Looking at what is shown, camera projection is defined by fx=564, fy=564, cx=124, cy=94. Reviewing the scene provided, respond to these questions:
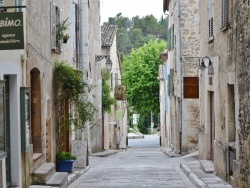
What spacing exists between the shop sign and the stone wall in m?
3.91

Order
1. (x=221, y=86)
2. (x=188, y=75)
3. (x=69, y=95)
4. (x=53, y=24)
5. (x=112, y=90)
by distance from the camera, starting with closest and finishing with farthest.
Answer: (x=221, y=86) → (x=53, y=24) → (x=69, y=95) → (x=188, y=75) → (x=112, y=90)

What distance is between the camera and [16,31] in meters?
8.72

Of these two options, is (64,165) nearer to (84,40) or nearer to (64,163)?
(64,163)

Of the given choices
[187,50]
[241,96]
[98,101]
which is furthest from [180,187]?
[98,101]

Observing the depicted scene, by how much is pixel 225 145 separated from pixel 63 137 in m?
6.17

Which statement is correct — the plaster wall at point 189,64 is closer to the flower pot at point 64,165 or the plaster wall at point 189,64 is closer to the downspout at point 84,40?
the downspout at point 84,40

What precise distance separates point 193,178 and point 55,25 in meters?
5.68

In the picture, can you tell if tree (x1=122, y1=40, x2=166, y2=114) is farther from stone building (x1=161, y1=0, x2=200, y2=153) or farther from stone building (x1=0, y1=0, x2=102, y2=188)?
stone building (x1=0, y1=0, x2=102, y2=188)

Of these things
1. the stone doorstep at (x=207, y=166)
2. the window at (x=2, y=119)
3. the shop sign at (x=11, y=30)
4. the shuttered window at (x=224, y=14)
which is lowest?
the stone doorstep at (x=207, y=166)

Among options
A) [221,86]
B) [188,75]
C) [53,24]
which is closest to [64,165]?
[53,24]

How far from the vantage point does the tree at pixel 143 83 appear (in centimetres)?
5231

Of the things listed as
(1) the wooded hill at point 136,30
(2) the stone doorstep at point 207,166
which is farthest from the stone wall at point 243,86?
(1) the wooded hill at point 136,30

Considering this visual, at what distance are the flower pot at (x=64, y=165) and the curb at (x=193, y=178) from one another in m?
3.40

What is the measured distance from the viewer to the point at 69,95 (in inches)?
642
